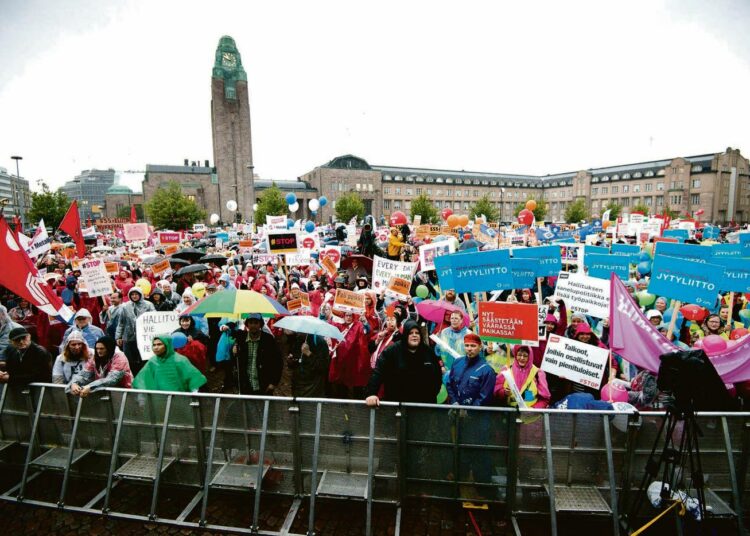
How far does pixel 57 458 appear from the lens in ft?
14.9

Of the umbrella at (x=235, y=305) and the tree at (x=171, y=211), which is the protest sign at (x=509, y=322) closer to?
the umbrella at (x=235, y=305)

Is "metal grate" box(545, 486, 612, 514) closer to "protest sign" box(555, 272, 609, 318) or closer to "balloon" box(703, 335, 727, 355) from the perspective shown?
"balloon" box(703, 335, 727, 355)

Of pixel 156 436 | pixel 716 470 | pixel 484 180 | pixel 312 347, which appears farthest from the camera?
pixel 484 180

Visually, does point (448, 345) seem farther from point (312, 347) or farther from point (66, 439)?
point (66, 439)

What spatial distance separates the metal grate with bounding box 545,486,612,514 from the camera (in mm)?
3686

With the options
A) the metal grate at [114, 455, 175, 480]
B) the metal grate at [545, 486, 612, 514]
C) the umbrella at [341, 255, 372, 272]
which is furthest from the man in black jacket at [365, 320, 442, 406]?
the umbrella at [341, 255, 372, 272]

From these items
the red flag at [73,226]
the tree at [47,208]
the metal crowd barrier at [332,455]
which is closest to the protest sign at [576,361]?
the metal crowd barrier at [332,455]

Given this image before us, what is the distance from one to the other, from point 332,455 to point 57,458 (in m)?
3.17

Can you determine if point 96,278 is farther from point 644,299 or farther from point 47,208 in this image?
point 47,208

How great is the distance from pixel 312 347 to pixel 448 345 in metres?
1.83

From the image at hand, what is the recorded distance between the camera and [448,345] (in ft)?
17.9

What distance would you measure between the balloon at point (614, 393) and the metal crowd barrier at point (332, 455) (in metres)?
0.73

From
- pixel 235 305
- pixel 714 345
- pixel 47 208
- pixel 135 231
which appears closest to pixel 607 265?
pixel 714 345

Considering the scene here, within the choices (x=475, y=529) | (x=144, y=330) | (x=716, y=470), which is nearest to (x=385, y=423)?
(x=475, y=529)
